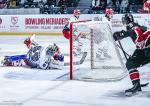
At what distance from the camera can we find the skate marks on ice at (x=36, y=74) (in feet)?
26.4

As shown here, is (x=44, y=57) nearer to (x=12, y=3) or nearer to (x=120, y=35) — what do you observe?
(x=120, y=35)

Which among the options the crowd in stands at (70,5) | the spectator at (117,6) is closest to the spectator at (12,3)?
the crowd in stands at (70,5)

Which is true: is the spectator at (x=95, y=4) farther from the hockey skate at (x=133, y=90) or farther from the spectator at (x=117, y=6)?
the hockey skate at (x=133, y=90)

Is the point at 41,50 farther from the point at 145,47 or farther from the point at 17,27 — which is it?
the point at 17,27

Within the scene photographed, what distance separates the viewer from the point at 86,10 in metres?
17.6

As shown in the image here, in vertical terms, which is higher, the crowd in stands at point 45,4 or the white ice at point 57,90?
the crowd in stands at point 45,4

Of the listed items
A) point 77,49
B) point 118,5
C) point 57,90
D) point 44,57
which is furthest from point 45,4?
Answer: point 57,90

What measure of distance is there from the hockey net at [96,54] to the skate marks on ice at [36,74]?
25 centimetres

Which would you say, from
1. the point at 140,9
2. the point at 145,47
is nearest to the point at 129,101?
the point at 145,47

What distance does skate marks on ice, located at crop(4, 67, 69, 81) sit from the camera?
8039 millimetres

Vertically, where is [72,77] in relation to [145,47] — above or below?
below

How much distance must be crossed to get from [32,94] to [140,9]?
10.3m

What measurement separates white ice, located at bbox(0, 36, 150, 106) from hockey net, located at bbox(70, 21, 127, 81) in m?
0.29

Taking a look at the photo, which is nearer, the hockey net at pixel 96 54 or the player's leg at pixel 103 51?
the hockey net at pixel 96 54
